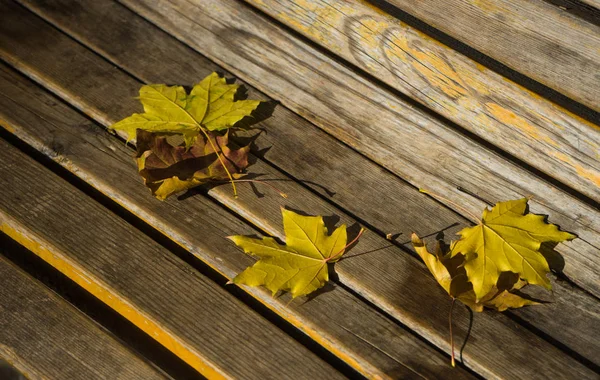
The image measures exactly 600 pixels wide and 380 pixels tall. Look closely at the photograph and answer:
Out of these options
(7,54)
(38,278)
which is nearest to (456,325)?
(38,278)

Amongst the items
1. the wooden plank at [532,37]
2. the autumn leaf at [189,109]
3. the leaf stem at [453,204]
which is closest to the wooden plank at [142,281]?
the autumn leaf at [189,109]

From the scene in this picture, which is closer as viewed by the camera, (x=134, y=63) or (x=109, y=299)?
(x=109, y=299)

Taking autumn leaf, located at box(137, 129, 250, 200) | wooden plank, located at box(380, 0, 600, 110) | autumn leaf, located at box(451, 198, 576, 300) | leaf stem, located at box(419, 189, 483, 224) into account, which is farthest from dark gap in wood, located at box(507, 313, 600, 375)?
autumn leaf, located at box(137, 129, 250, 200)

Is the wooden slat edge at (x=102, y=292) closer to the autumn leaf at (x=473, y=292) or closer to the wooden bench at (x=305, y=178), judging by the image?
the wooden bench at (x=305, y=178)

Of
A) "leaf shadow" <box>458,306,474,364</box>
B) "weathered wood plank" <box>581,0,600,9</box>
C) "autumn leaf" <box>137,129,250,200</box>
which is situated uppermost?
"weathered wood plank" <box>581,0,600,9</box>

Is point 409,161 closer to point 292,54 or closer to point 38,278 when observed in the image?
point 292,54

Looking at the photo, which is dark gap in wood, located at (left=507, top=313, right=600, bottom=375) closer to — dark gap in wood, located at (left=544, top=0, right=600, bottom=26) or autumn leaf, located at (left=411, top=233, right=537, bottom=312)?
autumn leaf, located at (left=411, top=233, right=537, bottom=312)
